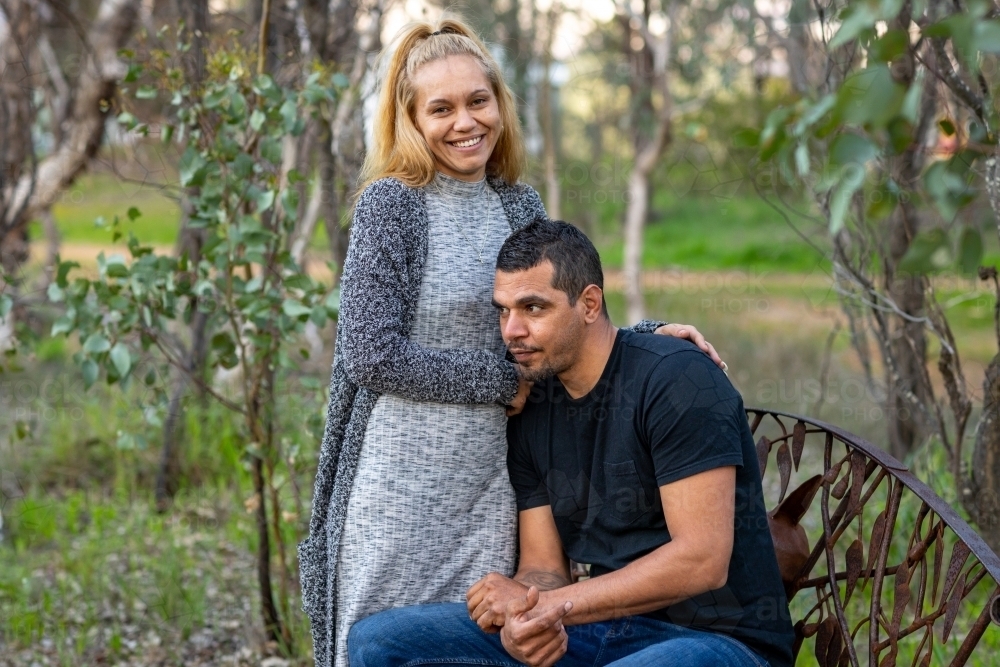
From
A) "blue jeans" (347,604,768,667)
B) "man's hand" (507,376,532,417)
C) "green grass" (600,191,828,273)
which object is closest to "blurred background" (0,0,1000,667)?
"man's hand" (507,376,532,417)

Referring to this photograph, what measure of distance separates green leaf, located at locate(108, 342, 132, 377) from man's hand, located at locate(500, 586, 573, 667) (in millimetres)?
1536

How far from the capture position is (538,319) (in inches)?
85.0

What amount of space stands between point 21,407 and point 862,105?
19.4 ft

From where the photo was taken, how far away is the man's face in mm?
2143

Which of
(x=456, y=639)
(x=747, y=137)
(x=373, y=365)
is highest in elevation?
(x=747, y=137)

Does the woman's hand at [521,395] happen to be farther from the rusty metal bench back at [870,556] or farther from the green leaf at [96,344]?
the green leaf at [96,344]

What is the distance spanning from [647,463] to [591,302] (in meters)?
0.36

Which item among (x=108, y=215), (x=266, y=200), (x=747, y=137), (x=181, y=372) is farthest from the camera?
(x=108, y=215)

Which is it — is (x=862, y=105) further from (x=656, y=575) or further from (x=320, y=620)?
(x=320, y=620)

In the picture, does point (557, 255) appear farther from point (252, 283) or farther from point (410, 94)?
point (252, 283)

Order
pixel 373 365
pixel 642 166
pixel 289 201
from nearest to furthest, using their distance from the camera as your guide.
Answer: pixel 373 365 < pixel 289 201 < pixel 642 166

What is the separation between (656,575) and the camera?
2.04 meters

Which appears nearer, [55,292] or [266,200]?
[266,200]

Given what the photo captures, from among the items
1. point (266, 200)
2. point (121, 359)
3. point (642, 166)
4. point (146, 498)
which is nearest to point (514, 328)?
point (266, 200)
